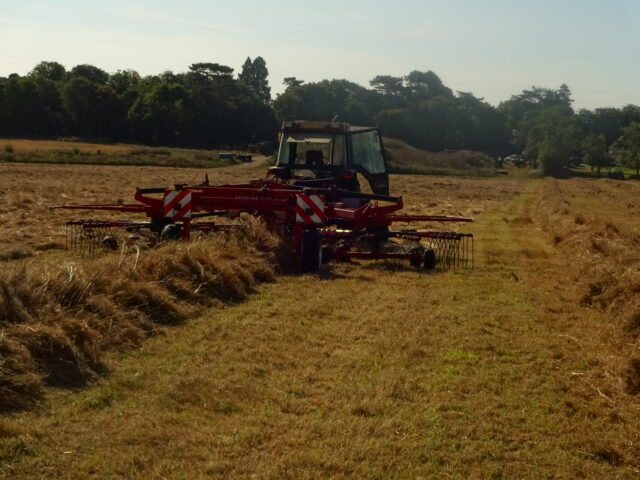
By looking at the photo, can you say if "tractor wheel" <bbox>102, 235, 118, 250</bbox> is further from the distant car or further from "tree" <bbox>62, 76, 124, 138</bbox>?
the distant car

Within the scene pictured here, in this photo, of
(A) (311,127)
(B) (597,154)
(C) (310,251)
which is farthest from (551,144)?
(C) (310,251)

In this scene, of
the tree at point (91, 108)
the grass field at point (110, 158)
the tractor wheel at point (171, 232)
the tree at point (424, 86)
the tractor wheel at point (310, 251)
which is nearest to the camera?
the tractor wheel at point (310, 251)

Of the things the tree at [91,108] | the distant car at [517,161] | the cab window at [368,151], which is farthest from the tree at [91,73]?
the cab window at [368,151]

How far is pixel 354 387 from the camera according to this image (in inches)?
231

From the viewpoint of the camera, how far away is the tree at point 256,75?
14475 centimetres

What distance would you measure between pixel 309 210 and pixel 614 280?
14.6 feet

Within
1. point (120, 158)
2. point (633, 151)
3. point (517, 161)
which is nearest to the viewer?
point (120, 158)

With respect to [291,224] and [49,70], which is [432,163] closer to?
[291,224]

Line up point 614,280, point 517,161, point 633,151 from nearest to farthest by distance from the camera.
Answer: point 614,280
point 633,151
point 517,161

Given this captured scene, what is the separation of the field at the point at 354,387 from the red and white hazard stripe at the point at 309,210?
1.22 metres

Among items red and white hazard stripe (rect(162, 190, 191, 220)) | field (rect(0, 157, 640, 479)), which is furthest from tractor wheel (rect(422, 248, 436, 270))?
red and white hazard stripe (rect(162, 190, 191, 220))

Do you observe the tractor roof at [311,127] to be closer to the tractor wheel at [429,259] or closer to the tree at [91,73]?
the tractor wheel at [429,259]

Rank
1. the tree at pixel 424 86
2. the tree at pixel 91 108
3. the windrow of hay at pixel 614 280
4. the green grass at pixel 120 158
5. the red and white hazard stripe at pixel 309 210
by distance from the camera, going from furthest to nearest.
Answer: the tree at pixel 424 86 → the tree at pixel 91 108 → the green grass at pixel 120 158 → the red and white hazard stripe at pixel 309 210 → the windrow of hay at pixel 614 280

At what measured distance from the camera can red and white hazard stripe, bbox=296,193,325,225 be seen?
11.4 meters
